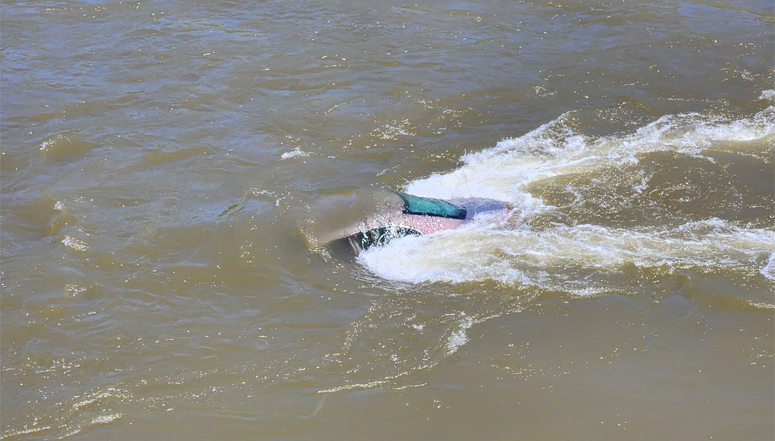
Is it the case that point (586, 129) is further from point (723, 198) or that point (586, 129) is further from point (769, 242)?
point (769, 242)

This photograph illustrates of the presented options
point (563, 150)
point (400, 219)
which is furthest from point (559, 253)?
point (563, 150)

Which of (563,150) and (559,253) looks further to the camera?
(563,150)

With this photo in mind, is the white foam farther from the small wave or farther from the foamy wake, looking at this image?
the small wave

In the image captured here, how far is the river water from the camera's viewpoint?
3.97 metres

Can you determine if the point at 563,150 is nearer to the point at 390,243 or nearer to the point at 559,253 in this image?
the point at 559,253

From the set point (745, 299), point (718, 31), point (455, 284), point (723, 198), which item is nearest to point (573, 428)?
point (455, 284)

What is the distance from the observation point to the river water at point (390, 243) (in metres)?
3.97

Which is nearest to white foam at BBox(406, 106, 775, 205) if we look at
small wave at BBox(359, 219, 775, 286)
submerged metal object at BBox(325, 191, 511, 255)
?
submerged metal object at BBox(325, 191, 511, 255)

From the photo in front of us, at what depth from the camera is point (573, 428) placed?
148 inches

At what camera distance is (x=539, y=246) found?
18.1 feet

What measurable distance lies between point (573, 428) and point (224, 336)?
2.27 meters

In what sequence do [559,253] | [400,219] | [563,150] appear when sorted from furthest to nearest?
[563,150] → [400,219] → [559,253]

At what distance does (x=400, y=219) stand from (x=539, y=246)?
3.76ft

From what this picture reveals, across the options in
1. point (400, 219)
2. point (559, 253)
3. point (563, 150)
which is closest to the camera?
point (559, 253)
